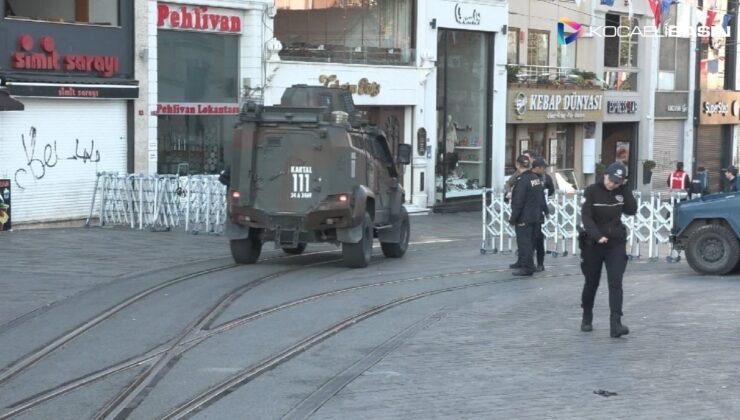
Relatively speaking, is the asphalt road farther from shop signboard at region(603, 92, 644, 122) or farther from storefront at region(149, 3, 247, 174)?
shop signboard at region(603, 92, 644, 122)

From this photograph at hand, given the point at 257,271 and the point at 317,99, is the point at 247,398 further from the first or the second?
the point at 317,99

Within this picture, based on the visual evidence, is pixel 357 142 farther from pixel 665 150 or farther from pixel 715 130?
pixel 715 130

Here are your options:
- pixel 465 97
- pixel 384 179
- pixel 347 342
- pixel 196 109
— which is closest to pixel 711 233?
pixel 384 179

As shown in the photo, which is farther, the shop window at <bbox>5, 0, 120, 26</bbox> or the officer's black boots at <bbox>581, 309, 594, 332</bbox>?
the shop window at <bbox>5, 0, 120, 26</bbox>

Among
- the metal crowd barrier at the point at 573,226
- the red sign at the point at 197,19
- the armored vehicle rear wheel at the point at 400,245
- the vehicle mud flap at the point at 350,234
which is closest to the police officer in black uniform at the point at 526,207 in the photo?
the vehicle mud flap at the point at 350,234

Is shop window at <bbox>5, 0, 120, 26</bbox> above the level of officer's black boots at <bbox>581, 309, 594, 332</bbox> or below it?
above

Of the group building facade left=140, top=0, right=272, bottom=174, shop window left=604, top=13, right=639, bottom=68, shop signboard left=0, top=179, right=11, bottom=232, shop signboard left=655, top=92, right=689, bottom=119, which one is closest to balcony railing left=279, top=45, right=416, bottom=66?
building facade left=140, top=0, right=272, bottom=174

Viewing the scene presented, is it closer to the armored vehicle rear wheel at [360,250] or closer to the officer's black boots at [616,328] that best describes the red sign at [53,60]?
the armored vehicle rear wheel at [360,250]

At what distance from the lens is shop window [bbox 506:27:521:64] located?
39.5m

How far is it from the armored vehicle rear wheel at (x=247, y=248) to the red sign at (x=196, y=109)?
8.90 metres

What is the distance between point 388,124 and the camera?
1337 inches

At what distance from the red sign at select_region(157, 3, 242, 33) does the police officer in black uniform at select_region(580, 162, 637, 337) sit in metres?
16.6

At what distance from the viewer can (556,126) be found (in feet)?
140

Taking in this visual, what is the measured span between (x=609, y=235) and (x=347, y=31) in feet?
71.0
